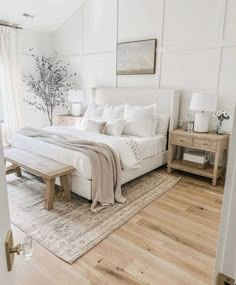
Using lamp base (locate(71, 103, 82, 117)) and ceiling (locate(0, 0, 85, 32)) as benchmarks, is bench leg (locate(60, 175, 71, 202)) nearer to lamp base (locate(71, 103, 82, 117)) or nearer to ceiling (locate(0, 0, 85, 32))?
lamp base (locate(71, 103, 82, 117))

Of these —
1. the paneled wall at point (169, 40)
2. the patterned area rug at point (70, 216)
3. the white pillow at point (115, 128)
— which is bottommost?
the patterned area rug at point (70, 216)

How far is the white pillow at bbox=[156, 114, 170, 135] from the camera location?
3852 mm

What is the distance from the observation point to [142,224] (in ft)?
7.81

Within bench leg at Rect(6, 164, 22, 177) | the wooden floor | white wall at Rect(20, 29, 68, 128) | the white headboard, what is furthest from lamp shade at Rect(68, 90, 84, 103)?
the wooden floor

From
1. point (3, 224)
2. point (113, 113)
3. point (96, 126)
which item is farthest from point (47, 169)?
point (3, 224)

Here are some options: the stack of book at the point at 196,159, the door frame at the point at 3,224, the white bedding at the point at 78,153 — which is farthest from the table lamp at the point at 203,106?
the door frame at the point at 3,224

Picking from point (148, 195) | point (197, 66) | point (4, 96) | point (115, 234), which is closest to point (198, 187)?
point (148, 195)

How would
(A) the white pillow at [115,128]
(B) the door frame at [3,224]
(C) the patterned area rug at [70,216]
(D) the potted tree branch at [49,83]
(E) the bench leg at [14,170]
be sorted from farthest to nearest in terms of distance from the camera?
(D) the potted tree branch at [49,83] < (A) the white pillow at [115,128] < (E) the bench leg at [14,170] < (C) the patterned area rug at [70,216] < (B) the door frame at [3,224]

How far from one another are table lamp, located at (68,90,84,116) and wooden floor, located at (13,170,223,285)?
10.7 feet

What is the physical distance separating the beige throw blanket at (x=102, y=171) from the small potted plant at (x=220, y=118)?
170 cm

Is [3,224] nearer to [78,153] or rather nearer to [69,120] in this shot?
[78,153]

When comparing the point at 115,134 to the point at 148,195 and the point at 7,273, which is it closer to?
the point at 148,195

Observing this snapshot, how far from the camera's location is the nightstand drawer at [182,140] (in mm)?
3446

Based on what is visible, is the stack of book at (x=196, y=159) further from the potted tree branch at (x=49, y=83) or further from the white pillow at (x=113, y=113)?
the potted tree branch at (x=49, y=83)
